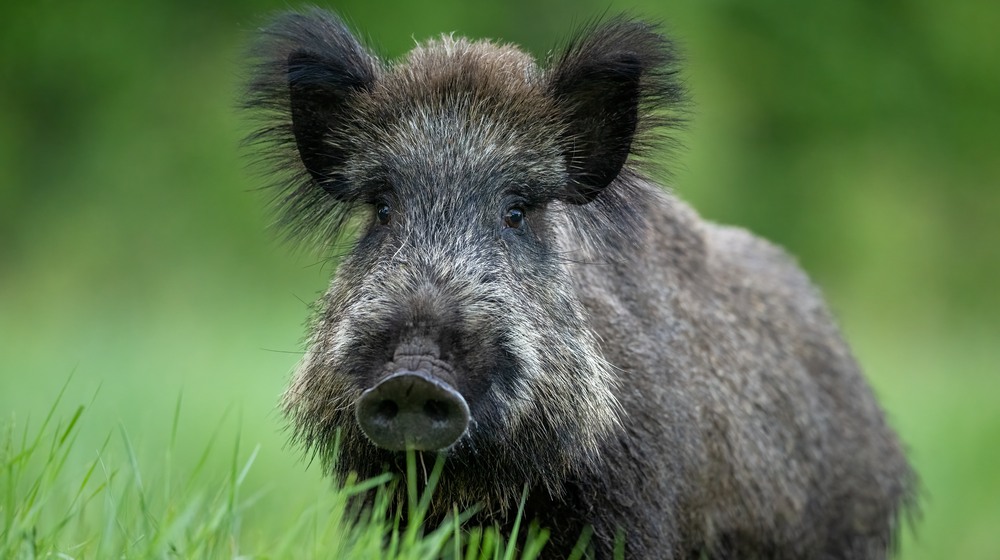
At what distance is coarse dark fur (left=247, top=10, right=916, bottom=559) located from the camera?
4102 mm

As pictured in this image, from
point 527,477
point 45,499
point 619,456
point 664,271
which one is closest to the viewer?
point 45,499

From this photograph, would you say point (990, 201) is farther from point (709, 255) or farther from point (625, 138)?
point (625, 138)

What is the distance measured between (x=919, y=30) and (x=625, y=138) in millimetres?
13831

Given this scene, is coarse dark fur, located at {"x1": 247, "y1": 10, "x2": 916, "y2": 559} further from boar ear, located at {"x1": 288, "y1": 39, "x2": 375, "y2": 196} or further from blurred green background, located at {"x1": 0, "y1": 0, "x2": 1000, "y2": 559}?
blurred green background, located at {"x1": 0, "y1": 0, "x2": 1000, "y2": 559}

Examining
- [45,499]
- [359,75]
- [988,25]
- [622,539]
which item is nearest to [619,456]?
[622,539]

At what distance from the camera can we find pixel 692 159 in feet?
51.2

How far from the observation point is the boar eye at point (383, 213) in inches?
176

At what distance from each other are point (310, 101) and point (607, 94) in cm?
108

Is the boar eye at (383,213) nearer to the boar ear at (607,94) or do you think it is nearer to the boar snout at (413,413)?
the boar ear at (607,94)

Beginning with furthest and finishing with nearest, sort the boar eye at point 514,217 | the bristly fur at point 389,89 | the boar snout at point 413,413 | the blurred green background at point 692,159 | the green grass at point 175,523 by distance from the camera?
the blurred green background at point 692,159, the bristly fur at point 389,89, the boar eye at point 514,217, the boar snout at point 413,413, the green grass at point 175,523

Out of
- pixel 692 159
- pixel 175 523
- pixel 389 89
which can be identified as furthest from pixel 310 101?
pixel 692 159

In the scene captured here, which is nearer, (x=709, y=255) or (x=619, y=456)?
(x=619, y=456)

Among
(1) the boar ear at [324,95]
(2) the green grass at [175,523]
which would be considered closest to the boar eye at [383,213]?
(1) the boar ear at [324,95]

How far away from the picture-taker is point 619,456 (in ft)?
15.1
